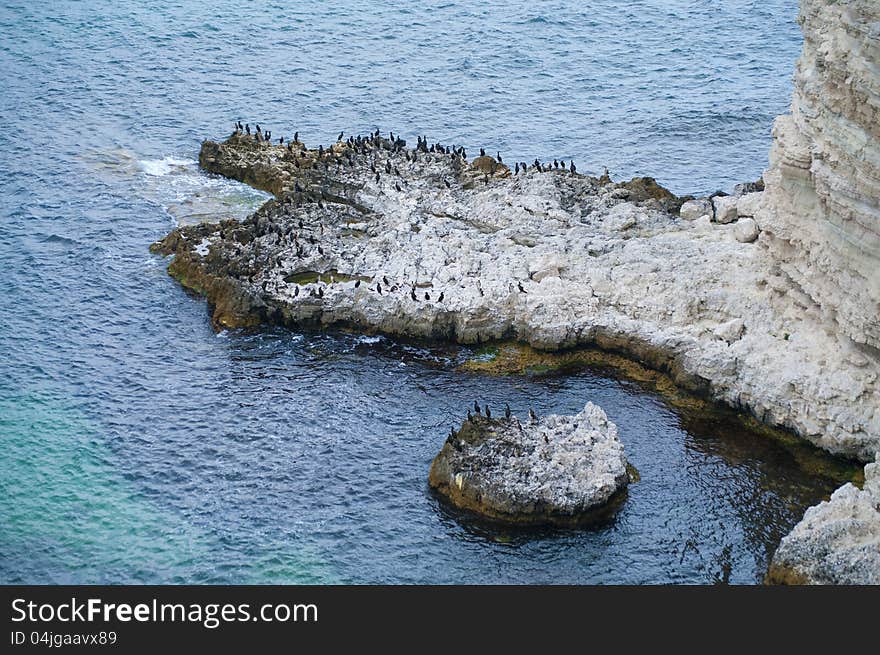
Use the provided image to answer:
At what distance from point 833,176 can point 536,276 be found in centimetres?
1388

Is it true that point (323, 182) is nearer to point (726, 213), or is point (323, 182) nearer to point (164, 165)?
point (164, 165)

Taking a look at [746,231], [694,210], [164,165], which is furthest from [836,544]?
[164,165]

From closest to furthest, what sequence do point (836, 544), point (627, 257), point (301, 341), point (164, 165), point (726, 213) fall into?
point (836, 544), point (301, 341), point (627, 257), point (726, 213), point (164, 165)

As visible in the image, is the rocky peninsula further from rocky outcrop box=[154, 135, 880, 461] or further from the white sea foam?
the white sea foam

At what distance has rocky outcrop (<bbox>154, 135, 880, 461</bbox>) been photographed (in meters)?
46.8

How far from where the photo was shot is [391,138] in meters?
67.6

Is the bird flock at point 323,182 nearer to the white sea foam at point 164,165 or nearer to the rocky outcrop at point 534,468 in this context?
the white sea foam at point 164,165

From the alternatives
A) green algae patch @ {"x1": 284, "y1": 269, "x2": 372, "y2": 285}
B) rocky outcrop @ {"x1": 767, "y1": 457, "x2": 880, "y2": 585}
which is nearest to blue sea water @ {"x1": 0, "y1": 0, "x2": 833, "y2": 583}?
rocky outcrop @ {"x1": 767, "y1": 457, "x2": 880, "y2": 585}

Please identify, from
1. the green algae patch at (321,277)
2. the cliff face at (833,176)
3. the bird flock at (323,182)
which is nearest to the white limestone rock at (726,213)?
the cliff face at (833,176)

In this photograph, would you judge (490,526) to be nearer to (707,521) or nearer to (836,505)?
(707,521)

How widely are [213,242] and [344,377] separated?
12.8 m

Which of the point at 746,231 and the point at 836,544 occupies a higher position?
the point at 746,231

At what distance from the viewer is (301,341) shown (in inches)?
2101

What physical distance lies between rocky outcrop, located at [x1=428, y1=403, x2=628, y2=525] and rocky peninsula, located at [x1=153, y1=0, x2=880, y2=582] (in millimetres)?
6142
